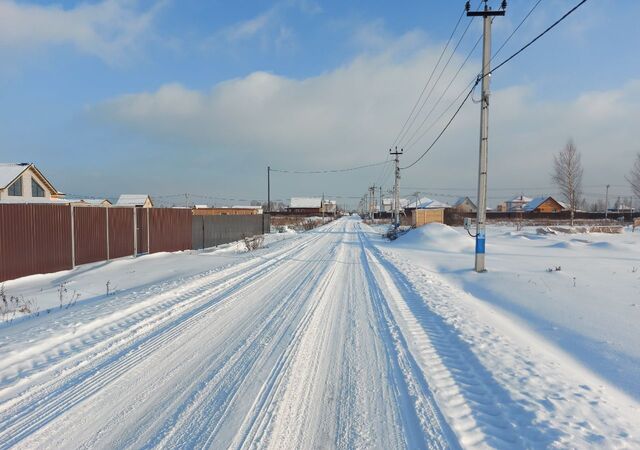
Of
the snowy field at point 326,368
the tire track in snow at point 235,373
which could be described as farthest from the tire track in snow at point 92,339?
the tire track in snow at point 235,373

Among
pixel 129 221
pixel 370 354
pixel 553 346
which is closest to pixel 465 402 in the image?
pixel 370 354

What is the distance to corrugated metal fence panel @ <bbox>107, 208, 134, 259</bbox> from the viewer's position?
14.3 meters

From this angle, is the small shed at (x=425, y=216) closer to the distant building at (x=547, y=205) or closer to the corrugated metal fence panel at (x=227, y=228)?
the corrugated metal fence panel at (x=227, y=228)

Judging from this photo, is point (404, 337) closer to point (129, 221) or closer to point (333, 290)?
point (333, 290)

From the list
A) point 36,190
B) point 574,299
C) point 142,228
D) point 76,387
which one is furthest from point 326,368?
point 36,190

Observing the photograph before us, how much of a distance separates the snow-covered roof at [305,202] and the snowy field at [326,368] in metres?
138

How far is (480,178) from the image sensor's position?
455 inches

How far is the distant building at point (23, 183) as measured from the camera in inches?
1367

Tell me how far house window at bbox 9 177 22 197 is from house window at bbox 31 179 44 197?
1563 millimetres

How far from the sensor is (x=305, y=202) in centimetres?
14888

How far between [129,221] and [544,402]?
15.8m

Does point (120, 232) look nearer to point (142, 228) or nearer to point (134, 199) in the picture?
point (142, 228)

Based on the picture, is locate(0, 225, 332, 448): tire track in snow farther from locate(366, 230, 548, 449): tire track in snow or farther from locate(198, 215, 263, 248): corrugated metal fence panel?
locate(198, 215, 263, 248): corrugated metal fence panel

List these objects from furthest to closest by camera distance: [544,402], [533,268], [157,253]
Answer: [157,253] → [533,268] → [544,402]
